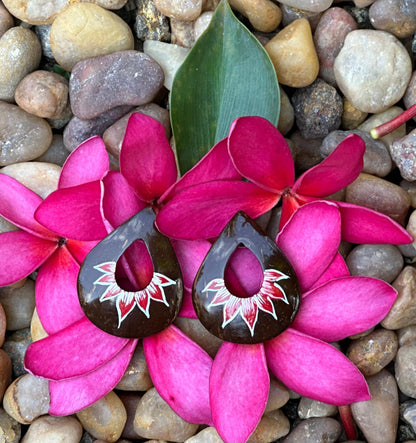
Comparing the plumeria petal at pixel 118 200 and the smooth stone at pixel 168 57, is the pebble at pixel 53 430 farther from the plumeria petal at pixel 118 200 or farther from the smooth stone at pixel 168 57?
the smooth stone at pixel 168 57

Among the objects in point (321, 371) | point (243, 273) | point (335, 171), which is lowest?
point (321, 371)

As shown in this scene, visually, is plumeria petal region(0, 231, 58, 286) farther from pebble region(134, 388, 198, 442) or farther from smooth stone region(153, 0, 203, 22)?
smooth stone region(153, 0, 203, 22)

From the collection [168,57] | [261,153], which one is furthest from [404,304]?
[168,57]

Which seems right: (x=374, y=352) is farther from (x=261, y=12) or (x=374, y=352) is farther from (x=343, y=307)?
(x=261, y=12)

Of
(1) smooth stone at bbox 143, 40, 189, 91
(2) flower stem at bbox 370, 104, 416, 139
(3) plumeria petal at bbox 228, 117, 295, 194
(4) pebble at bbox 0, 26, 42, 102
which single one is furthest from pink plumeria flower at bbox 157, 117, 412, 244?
(4) pebble at bbox 0, 26, 42, 102

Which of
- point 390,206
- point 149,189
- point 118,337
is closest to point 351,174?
point 390,206
